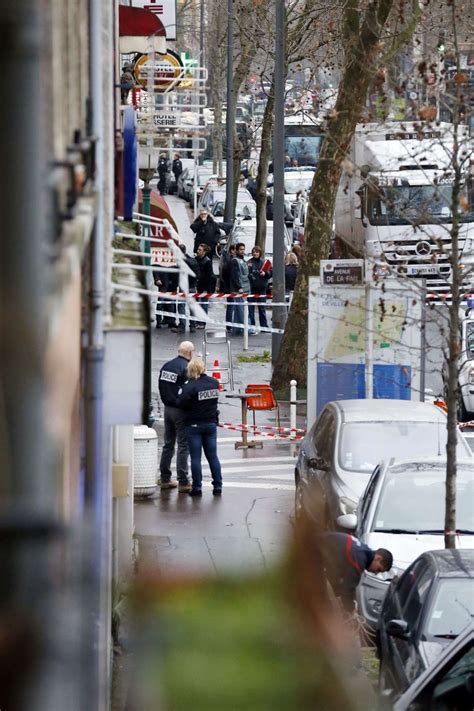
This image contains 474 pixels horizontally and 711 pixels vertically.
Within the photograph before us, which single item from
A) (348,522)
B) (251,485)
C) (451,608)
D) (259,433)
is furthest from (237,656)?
(259,433)

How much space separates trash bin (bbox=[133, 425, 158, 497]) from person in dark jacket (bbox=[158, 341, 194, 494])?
0.39 metres

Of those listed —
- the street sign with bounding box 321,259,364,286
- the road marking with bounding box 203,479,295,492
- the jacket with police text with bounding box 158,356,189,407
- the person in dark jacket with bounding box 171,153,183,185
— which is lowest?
the road marking with bounding box 203,479,295,492

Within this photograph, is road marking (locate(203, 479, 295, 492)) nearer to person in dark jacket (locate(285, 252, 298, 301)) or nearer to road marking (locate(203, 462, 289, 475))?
road marking (locate(203, 462, 289, 475))

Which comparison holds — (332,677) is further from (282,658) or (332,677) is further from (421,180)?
(421,180)

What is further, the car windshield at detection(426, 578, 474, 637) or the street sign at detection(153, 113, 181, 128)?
the street sign at detection(153, 113, 181, 128)

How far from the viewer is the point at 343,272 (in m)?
18.9

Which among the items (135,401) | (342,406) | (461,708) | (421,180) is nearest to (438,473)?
(342,406)

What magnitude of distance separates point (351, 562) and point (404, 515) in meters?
1.01

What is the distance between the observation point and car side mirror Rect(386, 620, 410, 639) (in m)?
8.62

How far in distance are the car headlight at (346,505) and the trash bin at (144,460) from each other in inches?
122

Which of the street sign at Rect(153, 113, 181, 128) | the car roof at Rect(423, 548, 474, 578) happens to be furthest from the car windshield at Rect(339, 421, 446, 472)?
the street sign at Rect(153, 113, 181, 128)

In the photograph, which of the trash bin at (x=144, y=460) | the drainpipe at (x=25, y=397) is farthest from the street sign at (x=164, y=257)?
the drainpipe at (x=25, y=397)

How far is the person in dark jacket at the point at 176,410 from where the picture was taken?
16.2m

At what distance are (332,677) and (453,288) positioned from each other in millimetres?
6917
